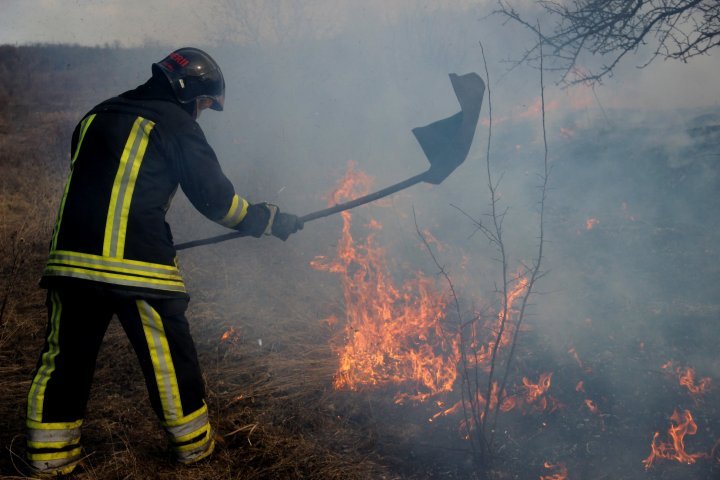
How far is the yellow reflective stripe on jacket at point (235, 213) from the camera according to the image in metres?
2.71

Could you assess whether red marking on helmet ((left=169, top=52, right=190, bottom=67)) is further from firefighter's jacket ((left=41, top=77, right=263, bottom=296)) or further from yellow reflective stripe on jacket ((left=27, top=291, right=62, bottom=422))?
yellow reflective stripe on jacket ((left=27, top=291, right=62, bottom=422))

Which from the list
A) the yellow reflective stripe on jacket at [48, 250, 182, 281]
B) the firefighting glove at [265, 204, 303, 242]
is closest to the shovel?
the firefighting glove at [265, 204, 303, 242]

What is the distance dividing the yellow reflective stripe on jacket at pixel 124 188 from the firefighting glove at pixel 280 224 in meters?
0.88

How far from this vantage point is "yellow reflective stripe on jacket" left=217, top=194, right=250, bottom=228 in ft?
8.89

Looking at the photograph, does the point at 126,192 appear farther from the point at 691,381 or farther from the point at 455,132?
the point at 691,381

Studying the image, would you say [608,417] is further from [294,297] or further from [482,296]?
[294,297]

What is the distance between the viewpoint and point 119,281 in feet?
7.15

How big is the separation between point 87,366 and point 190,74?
171 centimetres

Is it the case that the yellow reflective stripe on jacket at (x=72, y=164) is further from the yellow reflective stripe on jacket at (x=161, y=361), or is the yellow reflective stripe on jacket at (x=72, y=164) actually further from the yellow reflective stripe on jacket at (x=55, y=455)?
the yellow reflective stripe on jacket at (x=55, y=455)

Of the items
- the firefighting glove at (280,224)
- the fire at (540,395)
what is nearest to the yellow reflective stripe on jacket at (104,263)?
the firefighting glove at (280,224)

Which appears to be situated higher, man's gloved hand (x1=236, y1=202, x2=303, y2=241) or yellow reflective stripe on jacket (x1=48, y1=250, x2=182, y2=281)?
man's gloved hand (x1=236, y1=202, x2=303, y2=241)

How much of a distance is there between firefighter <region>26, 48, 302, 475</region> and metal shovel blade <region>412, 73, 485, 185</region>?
A: 182cm

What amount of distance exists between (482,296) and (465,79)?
3.60 meters

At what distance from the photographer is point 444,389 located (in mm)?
4219
